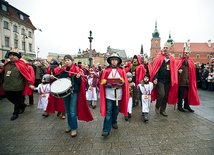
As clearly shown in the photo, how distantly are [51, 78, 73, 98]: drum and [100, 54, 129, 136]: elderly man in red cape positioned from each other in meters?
0.78

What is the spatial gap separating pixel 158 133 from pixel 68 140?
2.15m

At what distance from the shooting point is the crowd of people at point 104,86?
3.43 m

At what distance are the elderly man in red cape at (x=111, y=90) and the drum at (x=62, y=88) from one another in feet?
2.54

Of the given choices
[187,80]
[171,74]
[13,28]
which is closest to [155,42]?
[13,28]

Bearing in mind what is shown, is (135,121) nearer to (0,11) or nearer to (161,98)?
(161,98)

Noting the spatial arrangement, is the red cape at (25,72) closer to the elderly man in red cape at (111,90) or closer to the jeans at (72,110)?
the jeans at (72,110)

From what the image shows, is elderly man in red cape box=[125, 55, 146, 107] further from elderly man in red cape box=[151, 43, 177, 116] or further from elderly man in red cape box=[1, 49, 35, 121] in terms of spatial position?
elderly man in red cape box=[1, 49, 35, 121]

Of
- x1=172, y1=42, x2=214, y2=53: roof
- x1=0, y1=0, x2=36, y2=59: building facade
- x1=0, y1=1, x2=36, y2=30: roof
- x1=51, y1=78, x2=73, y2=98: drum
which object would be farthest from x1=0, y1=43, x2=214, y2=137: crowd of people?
x1=172, y1=42, x2=214, y2=53: roof

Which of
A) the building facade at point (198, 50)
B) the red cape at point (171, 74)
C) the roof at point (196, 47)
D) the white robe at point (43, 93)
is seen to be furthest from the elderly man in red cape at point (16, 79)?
the roof at point (196, 47)

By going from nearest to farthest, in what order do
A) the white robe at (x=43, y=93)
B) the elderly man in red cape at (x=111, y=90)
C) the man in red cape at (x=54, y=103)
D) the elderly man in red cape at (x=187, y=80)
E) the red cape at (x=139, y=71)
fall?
the elderly man in red cape at (x=111, y=90) → the man in red cape at (x=54, y=103) → the white robe at (x=43, y=93) → the elderly man in red cape at (x=187, y=80) → the red cape at (x=139, y=71)

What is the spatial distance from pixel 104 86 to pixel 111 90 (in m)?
0.20

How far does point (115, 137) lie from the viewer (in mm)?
3338

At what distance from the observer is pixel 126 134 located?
3475mm

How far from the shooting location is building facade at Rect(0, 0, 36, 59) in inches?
1122
